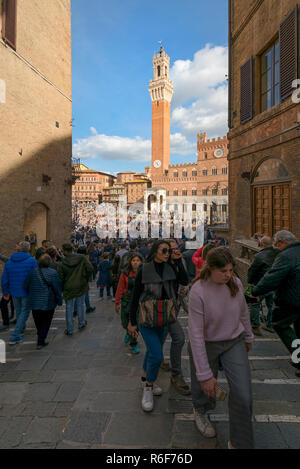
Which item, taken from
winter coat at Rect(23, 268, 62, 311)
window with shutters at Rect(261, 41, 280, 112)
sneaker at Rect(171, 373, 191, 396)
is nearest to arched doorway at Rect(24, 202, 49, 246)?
winter coat at Rect(23, 268, 62, 311)

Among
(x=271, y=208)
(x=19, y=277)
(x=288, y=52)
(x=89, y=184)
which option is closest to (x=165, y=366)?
(x=19, y=277)

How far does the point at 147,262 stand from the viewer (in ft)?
10.2

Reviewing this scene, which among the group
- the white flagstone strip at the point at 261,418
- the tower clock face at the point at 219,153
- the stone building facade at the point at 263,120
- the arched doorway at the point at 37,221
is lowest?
the white flagstone strip at the point at 261,418

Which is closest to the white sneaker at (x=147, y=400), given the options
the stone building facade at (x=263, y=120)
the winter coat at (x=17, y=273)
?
the winter coat at (x=17, y=273)

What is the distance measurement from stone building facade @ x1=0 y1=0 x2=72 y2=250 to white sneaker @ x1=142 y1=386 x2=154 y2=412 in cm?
885

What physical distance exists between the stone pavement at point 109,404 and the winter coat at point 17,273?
Result: 926mm

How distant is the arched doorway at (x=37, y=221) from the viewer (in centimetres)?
1266

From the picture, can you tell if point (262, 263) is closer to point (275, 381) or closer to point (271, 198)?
point (275, 381)

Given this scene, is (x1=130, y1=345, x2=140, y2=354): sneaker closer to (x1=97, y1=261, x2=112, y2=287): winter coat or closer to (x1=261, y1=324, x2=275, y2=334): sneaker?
(x1=261, y1=324, x2=275, y2=334): sneaker

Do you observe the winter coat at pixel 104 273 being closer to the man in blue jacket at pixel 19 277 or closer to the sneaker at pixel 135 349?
the man in blue jacket at pixel 19 277

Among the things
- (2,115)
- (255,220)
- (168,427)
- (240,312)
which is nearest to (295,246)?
(240,312)

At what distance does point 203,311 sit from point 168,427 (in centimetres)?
118

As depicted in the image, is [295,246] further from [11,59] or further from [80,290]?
[11,59]

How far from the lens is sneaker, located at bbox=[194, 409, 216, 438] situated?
7.88 feet
